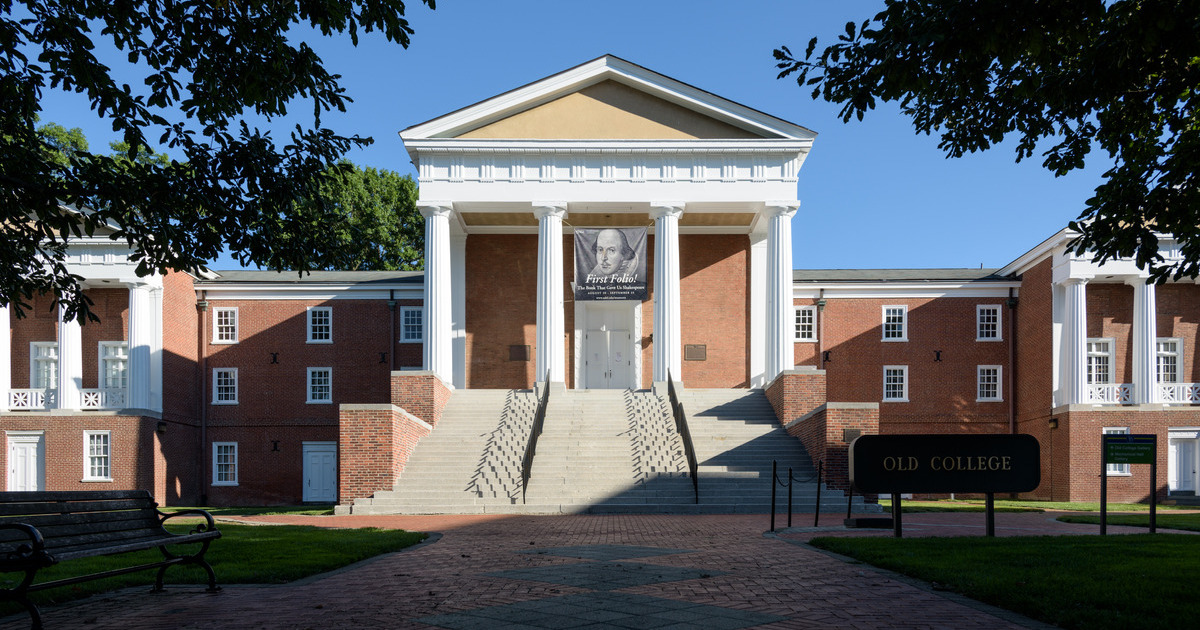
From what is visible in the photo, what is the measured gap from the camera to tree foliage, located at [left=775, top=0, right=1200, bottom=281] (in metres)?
7.77

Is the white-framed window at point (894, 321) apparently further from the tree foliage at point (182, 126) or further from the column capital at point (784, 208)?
the tree foliage at point (182, 126)

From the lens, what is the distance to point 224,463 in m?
37.3

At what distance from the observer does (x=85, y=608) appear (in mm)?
8141

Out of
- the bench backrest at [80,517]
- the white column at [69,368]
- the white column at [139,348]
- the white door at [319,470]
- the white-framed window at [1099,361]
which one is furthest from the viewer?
the white door at [319,470]

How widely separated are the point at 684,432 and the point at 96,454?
21600 mm

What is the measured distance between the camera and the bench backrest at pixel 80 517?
7.53 m

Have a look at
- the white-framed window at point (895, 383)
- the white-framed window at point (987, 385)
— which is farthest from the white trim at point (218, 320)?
the white-framed window at point (987, 385)

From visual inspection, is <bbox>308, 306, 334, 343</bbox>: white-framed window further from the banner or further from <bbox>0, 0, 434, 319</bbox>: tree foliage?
<bbox>0, 0, 434, 319</bbox>: tree foliage

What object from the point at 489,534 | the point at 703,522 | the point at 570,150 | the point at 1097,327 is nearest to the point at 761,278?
the point at 570,150

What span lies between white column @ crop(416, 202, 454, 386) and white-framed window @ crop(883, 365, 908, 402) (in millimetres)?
16321

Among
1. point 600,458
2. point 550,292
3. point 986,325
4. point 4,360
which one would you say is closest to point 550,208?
point 550,292

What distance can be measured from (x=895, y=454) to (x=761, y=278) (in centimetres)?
2362

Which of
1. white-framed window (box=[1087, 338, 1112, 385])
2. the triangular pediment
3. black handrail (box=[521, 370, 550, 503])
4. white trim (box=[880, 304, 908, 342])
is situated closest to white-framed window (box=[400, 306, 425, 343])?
the triangular pediment

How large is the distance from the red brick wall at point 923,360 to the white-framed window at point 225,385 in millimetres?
22411
